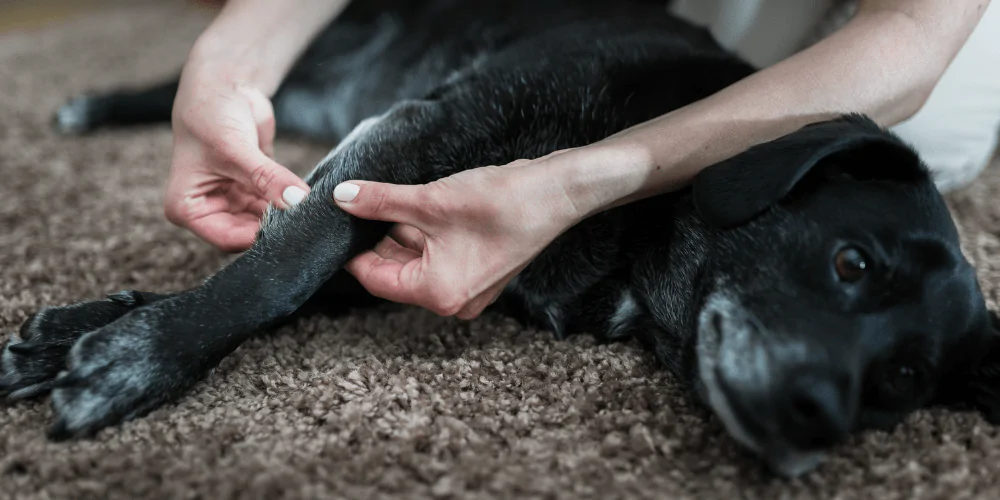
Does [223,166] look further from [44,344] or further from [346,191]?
[44,344]

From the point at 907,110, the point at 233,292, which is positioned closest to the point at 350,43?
the point at 233,292

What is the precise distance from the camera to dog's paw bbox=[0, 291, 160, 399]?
3.89 ft

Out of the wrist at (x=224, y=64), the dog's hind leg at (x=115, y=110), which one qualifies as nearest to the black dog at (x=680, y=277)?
the wrist at (x=224, y=64)

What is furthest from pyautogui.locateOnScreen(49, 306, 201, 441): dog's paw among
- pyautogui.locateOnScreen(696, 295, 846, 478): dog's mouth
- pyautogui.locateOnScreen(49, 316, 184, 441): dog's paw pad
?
pyautogui.locateOnScreen(696, 295, 846, 478): dog's mouth

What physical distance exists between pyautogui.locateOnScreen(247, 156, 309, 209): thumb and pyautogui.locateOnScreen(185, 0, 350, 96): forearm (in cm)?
26

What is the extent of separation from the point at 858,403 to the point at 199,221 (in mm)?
1182

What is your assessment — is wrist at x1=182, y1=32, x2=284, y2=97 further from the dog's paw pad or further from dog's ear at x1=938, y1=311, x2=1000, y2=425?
dog's ear at x1=938, y1=311, x2=1000, y2=425

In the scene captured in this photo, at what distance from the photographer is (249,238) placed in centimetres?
141

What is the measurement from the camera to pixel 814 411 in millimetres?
1018

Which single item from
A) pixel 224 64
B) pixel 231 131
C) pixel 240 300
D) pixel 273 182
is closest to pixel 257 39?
pixel 224 64

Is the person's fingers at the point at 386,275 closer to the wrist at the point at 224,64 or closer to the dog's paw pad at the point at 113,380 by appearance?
the dog's paw pad at the point at 113,380

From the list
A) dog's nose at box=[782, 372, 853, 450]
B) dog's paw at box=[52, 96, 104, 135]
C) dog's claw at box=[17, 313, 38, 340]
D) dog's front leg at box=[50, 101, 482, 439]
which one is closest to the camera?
dog's nose at box=[782, 372, 853, 450]

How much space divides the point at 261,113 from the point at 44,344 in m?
0.57

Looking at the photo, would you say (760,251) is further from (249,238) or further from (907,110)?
(249,238)
